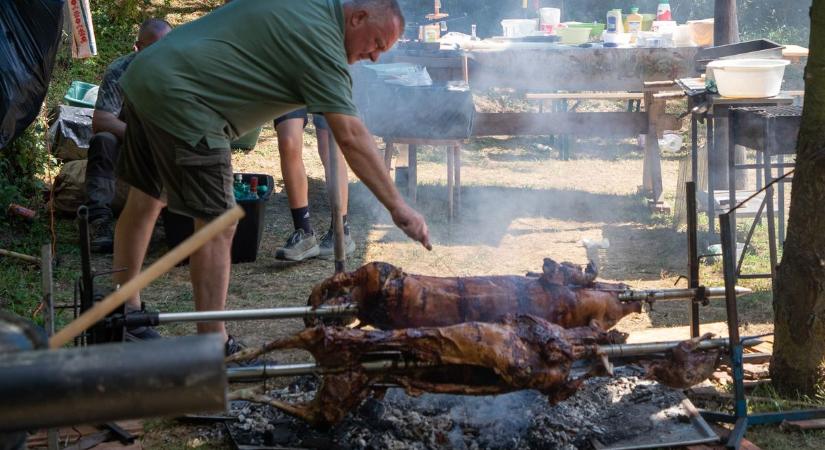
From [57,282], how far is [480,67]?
16.2ft

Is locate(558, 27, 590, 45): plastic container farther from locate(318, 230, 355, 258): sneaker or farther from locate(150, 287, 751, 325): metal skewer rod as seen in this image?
locate(150, 287, 751, 325): metal skewer rod

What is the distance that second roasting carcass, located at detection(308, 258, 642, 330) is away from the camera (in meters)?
3.79

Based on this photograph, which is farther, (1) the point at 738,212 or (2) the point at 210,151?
(1) the point at 738,212

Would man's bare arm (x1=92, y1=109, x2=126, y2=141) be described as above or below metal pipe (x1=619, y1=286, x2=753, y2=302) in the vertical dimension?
above

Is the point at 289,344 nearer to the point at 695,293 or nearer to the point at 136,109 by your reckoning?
the point at 136,109

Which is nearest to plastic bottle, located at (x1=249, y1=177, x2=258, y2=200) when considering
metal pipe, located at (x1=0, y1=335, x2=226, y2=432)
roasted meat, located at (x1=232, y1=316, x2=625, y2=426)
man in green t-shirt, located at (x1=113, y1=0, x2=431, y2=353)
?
man in green t-shirt, located at (x1=113, y1=0, x2=431, y2=353)

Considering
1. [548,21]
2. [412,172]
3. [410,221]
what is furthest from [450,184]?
[410,221]

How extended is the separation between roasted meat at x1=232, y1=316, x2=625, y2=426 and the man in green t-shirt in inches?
26.1

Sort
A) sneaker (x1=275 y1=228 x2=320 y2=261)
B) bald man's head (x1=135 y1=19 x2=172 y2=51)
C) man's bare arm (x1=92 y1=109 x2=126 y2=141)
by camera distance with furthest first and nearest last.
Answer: man's bare arm (x1=92 y1=109 x2=126 y2=141) → sneaker (x1=275 y1=228 x2=320 y2=261) → bald man's head (x1=135 y1=19 x2=172 y2=51)

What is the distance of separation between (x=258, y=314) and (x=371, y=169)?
2.76ft

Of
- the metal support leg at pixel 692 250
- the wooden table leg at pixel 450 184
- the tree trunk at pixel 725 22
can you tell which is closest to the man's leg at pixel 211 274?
the metal support leg at pixel 692 250

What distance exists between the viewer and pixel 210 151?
13.7ft

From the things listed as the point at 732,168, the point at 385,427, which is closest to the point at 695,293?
the point at 385,427

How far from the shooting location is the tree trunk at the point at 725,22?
899 cm
